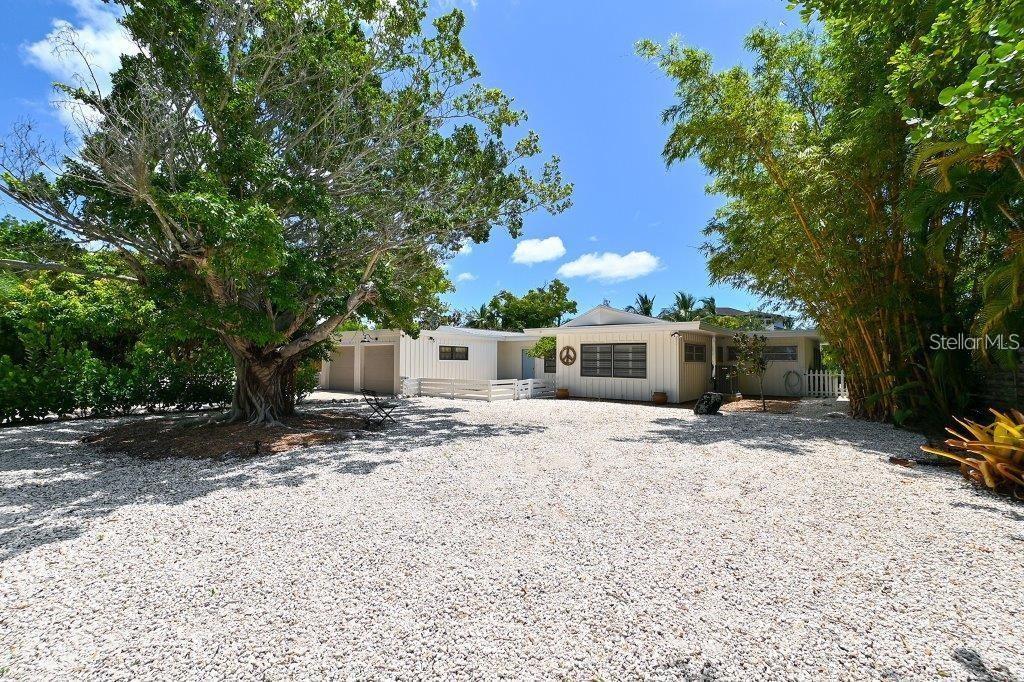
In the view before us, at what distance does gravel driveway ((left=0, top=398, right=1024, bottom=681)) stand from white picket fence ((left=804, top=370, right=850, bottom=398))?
11153 millimetres

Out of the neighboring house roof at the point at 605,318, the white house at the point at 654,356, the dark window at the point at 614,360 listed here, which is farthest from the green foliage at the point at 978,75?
the dark window at the point at 614,360

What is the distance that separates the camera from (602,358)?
15211 mm

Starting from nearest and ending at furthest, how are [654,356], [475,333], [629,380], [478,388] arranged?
[654,356] < [629,380] < [478,388] < [475,333]

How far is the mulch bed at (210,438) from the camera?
6656mm

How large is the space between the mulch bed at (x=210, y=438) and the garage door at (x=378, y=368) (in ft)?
25.0

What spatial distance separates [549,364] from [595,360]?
2.84m

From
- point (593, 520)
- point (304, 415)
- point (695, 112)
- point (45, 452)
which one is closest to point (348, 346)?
point (304, 415)

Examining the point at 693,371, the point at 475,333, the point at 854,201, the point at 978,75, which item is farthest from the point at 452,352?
the point at 978,75

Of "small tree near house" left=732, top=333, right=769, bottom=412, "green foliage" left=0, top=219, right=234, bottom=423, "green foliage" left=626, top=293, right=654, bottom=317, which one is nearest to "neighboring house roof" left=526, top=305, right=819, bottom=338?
"small tree near house" left=732, top=333, right=769, bottom=412

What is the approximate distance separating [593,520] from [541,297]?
28914 mm

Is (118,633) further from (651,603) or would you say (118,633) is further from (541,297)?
(541,297)

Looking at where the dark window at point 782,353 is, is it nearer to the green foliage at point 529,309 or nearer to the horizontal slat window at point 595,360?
the horizontal slat window at point 595,360

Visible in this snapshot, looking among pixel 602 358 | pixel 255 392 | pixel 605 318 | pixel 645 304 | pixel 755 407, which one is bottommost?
pixel 755 407

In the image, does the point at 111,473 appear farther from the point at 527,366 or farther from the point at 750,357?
the point at 527,366
